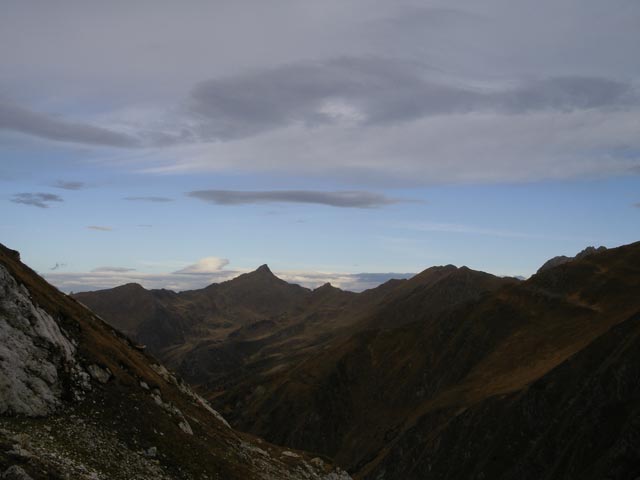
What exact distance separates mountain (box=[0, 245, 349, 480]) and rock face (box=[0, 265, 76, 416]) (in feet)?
0.23

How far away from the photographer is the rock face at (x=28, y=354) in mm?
32969

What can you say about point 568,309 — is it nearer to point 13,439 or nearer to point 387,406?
point 387,406

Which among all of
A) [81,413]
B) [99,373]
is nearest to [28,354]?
[81,413]

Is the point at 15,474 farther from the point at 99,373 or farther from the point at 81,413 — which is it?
the point at 99,373

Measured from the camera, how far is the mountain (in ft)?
95.9

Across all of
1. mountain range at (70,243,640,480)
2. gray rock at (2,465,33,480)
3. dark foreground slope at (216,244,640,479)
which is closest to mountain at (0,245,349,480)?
gray rock at (2,465,33,480)

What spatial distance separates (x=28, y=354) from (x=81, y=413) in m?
5.43

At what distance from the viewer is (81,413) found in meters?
36.0

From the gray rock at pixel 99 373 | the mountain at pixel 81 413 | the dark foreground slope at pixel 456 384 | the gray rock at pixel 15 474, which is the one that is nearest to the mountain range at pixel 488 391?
the dark foreground slope at pixel 456 384

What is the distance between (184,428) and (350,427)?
8483cm

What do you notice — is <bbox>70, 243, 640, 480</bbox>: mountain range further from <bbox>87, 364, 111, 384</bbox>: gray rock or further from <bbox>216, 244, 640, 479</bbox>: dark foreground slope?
<bbox>87, 364, 111, 384</bbox>: gray rock

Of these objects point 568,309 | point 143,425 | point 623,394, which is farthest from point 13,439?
point 568,309

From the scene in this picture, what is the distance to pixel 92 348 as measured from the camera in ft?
147

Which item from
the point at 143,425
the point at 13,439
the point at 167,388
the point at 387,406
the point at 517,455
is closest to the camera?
the point at 13,439
